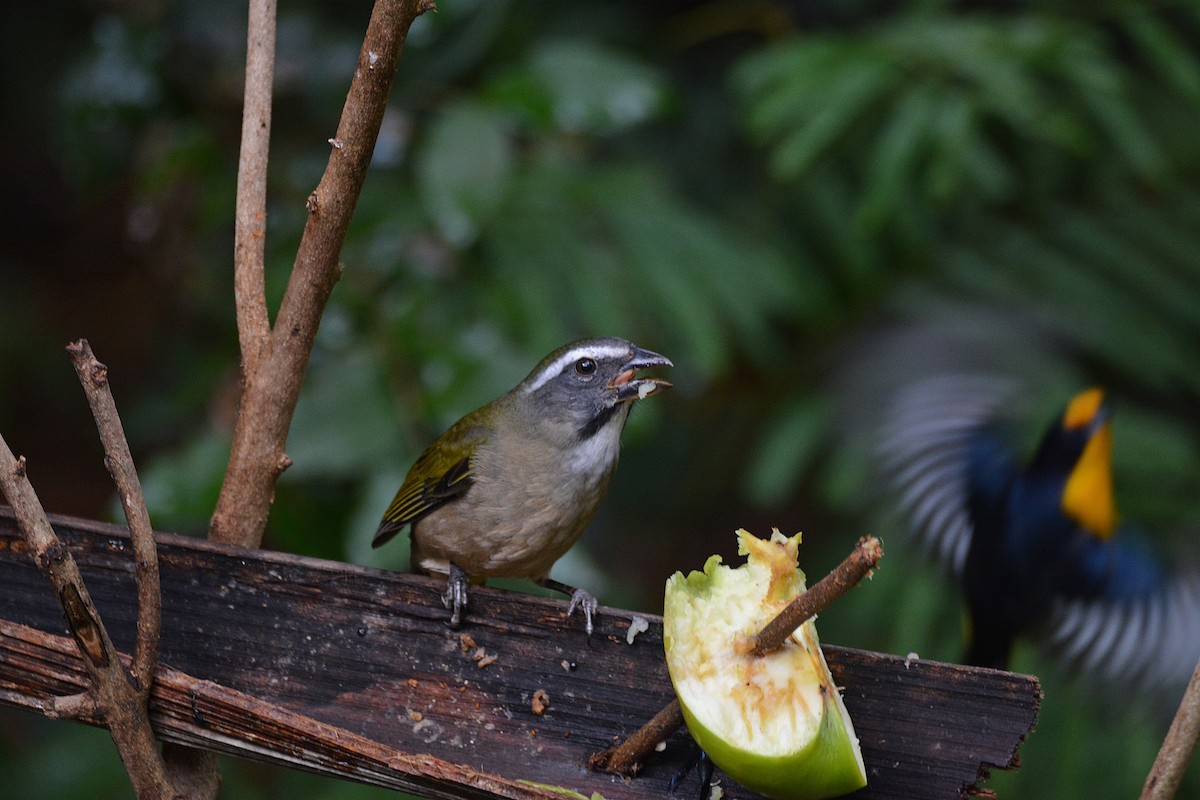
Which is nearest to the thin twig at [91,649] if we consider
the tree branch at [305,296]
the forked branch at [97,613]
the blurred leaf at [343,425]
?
the forked branch at [97,613]

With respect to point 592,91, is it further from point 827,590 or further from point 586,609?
point 827,590

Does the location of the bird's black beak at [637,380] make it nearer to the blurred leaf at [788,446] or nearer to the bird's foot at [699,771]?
the bird's foot at [699,771]

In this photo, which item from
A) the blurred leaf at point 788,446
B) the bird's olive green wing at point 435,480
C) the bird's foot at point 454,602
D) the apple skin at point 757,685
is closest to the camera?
the apple skin at point 757,685

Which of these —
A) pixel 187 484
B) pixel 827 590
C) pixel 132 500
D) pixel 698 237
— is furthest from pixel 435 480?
pixel 827 590

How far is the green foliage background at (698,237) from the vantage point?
132 inches

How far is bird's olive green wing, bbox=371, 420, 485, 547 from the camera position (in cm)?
275

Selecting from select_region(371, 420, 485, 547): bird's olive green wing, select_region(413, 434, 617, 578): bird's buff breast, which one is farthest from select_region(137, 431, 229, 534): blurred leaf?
select_region(413, 434, 617, 578): bird's buff breast

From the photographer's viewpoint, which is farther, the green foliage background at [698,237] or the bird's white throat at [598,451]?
the green foliage background at [698,237]

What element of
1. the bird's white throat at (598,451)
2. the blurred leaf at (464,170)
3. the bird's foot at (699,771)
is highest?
the blurred leaf at (464,170)

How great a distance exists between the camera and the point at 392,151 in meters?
3.99

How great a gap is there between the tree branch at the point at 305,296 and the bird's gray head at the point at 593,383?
2.59 ft

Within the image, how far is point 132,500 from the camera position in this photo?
1.73m

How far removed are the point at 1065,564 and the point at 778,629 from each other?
5.87ft

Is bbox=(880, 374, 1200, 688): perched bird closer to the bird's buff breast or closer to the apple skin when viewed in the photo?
the bird's buff breast
